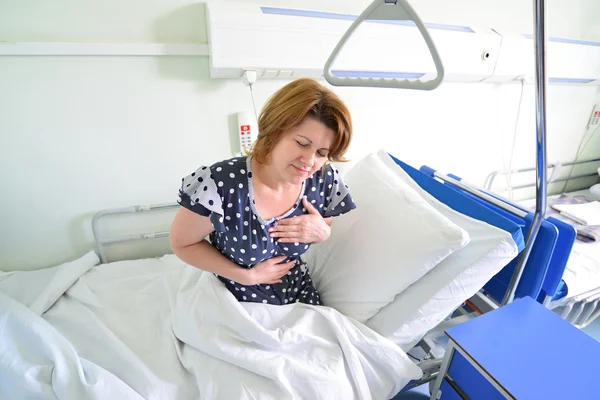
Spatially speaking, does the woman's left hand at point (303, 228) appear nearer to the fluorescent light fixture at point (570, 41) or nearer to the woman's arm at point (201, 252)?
the woman's arm at point (201, 252)

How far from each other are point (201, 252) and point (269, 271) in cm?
22

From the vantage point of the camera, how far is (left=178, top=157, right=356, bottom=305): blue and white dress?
2.87ft

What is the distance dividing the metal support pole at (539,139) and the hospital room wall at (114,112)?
0.94 meters

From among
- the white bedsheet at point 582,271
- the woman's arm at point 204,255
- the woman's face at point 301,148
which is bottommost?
the white bedsheet at point 582,271

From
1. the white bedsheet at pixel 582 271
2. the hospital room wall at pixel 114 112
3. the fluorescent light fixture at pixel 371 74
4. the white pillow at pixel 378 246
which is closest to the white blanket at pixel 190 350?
the white pillow at pixel 378 246

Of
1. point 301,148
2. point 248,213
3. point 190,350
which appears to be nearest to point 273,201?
point 248,213

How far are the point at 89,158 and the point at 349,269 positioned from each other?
3.81 feet

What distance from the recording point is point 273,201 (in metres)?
0.99

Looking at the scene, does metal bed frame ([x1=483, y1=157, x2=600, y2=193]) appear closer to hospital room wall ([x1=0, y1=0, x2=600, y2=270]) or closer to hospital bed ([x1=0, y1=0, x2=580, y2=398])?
hospital room wall ([x1=0, y1=0, x2=600, y2=270])

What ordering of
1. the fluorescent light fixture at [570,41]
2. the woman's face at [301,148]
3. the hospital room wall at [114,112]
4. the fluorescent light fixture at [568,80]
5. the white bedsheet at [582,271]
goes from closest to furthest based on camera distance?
the woman's face at [301,148] → the hospital room wall at [114,112] → the white bedsheet at [582,271] → the fluorescent light fixture at [570,41] → the fluorescent light fixture at [568,80]

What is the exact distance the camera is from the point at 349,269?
1.15 metres

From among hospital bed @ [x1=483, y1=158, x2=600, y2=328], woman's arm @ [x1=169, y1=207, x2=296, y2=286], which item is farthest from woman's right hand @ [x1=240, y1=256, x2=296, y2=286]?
hospital bed @ [x1=483, y1=158, x2=600, y2=328]

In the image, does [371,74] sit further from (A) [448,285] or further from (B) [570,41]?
(B) [570,41]

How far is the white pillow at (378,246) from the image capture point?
38.9 inches
